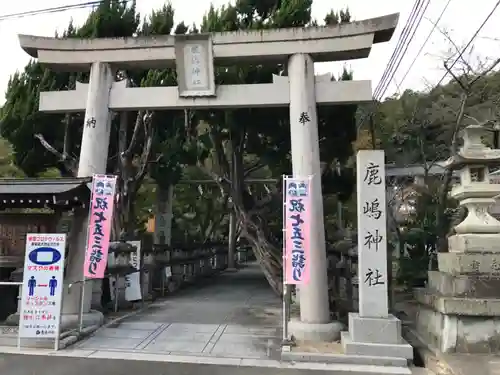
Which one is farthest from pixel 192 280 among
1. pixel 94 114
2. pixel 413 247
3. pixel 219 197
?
pixel 94 114

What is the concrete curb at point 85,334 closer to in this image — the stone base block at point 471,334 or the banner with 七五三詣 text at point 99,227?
the banner with 七五三詣 text at point 99,227

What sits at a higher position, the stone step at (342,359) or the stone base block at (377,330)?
the stone base block at (377,330)

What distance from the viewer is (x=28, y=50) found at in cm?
1102

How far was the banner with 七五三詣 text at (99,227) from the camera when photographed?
9.32 meters

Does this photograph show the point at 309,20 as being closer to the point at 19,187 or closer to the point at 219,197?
the point at 19,187

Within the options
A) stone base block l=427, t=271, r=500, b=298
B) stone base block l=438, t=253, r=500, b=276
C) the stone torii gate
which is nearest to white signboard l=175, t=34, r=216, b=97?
the stone torii gate

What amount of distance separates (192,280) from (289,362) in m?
13.9

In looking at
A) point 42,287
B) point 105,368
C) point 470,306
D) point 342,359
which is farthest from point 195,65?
point 470,306

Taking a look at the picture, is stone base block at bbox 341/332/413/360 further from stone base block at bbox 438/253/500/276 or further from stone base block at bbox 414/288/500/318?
stone base block at bbox 438/253/500/276

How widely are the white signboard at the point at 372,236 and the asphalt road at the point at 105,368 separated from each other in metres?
1.74

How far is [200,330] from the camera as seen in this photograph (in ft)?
33.2

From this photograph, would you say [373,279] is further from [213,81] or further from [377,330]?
[213,81]

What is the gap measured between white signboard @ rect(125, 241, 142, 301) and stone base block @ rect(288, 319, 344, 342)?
5.60m

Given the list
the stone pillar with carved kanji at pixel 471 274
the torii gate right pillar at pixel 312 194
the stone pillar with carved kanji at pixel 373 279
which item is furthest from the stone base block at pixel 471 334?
the torii gate right pillar at pixel 312 194
